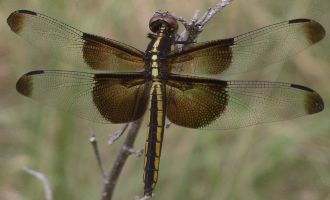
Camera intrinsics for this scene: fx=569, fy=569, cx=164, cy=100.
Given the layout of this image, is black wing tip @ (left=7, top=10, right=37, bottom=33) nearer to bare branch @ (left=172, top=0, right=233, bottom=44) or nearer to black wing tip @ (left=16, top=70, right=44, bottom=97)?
black wing tip @ (left=16, top=70, right=44, bottom=97)

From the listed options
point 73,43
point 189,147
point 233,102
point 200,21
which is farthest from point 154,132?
point 189,147

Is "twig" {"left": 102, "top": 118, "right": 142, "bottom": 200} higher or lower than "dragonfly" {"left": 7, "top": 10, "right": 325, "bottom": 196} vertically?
lower

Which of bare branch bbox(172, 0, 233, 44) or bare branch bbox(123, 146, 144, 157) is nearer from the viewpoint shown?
bare branch bbox(172, 0, 233, 44)

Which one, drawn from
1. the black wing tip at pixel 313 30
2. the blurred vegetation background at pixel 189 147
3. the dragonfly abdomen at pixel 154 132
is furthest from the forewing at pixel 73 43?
the blurred vegetation background at pixel 189 147

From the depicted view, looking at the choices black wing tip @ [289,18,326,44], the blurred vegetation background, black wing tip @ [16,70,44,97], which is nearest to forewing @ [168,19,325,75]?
black wing tip @ [289,18,326,44]

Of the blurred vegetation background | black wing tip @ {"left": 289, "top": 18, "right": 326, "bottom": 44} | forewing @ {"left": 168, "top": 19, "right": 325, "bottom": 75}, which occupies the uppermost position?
black wing tip @ {"left": 289, "top": 18, "right": 326, "bottom": 44}

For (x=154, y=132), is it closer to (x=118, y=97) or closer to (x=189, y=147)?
(x=118, y=97)

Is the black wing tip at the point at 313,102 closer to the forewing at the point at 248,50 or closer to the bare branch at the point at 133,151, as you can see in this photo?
the forewing at the point at 248,50
